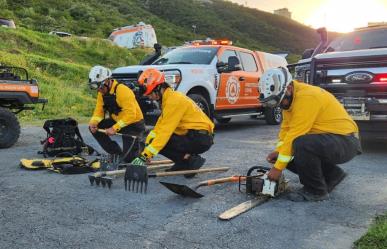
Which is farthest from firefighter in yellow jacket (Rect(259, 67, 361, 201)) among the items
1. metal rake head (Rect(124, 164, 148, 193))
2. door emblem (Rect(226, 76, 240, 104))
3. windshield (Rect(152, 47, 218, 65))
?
door emblem (Rect(226, 76, 240, 104))

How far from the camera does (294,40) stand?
257ft

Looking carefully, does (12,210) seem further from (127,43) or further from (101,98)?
(127,43)

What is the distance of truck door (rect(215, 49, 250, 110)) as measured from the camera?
10383 millimetres

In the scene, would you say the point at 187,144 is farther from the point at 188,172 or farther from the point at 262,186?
the point at 262,186

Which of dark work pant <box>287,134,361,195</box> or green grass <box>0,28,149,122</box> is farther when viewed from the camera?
green grass <box>0,28,149,122</box>

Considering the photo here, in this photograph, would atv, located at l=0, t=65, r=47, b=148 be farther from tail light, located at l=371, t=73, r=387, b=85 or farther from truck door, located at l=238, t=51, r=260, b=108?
tail light, located at l=371, t=73, r=387, b=85

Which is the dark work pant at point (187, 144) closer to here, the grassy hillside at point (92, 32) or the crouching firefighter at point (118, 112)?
the crouching firefighter at point (118, 112)

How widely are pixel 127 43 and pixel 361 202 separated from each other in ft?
105

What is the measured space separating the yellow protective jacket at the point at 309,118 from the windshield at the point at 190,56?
204 inches

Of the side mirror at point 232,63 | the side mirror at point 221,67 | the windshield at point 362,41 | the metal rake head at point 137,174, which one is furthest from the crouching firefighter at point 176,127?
the side mirror at point 232,63

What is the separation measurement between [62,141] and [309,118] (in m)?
4.12

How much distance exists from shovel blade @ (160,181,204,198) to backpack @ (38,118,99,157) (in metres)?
2.74

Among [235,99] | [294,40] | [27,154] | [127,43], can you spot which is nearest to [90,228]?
[27,154]

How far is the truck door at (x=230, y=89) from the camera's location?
10383 millimetres
